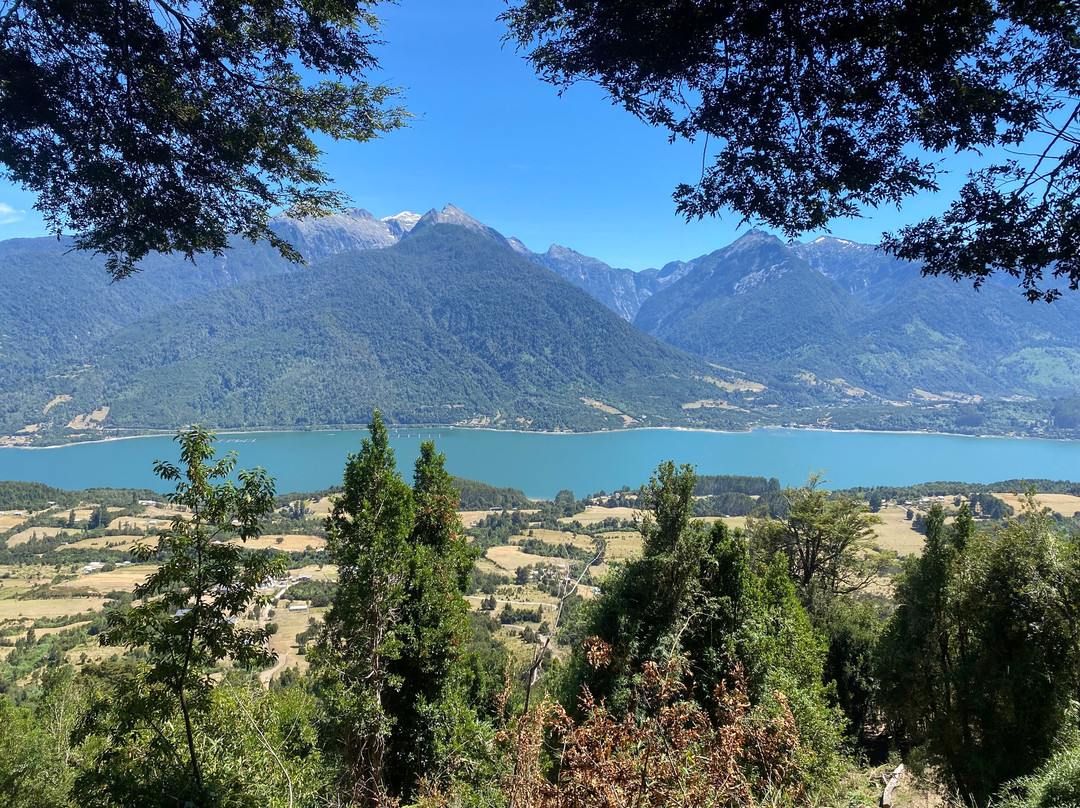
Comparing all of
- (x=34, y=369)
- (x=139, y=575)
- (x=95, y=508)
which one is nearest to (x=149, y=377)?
(x=34, y=369)

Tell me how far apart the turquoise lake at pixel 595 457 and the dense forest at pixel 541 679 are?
2538 inches

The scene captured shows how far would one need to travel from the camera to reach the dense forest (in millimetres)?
2959

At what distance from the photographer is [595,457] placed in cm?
10938

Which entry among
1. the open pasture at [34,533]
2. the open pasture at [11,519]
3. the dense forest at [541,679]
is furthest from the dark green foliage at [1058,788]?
the open pasture at [11,519]

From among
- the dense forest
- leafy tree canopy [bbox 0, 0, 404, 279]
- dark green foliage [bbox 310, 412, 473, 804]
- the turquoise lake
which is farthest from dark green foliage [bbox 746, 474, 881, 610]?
the turquoise lake

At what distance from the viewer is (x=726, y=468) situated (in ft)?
301

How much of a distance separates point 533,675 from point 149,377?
206670mm

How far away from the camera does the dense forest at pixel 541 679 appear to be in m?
2.96

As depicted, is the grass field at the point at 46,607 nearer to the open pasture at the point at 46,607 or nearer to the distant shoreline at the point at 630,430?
the open pasture at the point at 46,607

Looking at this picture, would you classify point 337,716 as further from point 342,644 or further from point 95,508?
point 95,508

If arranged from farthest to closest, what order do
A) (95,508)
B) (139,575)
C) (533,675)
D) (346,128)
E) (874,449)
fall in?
(874,449)
(95,508)
(139,575)
(346,128)
(533,675)

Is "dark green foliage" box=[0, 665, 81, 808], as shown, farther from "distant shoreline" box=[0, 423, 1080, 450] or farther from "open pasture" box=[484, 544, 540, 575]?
"distant shoreline" box=[0, 423, 1080, 450]

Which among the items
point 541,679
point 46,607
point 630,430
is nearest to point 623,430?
point 630,430

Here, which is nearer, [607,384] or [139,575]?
[139,575]
